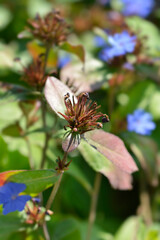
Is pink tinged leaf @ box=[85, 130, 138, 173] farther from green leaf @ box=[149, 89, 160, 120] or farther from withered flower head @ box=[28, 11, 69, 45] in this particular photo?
green leaf @ box=[149, 89, 160, 120]

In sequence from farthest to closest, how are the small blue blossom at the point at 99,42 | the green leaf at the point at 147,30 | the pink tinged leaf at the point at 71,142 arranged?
the small blue blossom at the point at 99,42
the green leaf at the point at 147,30
the pink tinged leaf at the point at 71,142

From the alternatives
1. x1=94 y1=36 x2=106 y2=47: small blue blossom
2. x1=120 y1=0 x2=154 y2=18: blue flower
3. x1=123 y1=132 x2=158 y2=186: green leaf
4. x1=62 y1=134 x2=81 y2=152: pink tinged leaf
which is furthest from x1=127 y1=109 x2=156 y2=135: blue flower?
x1=120 y1=0 x2=154 y2=18: blue flower

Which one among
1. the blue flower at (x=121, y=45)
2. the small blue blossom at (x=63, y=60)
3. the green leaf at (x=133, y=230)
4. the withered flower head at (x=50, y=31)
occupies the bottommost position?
the green leaf at (x=133, y=230)

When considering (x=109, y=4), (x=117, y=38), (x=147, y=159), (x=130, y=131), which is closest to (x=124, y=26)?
(x=117, y=38)

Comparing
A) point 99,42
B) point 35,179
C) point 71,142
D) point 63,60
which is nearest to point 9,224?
point 35,179

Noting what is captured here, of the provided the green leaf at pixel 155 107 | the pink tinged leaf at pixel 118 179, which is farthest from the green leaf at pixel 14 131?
the green leaf at pixel 155 107

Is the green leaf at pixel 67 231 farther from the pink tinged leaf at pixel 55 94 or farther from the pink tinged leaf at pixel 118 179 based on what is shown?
the pink tinged leaf at pixel 55 94

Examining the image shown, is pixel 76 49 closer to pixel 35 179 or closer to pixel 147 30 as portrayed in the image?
pixel 35 179

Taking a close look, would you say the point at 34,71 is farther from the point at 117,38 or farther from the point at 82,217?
the point at 82,217
